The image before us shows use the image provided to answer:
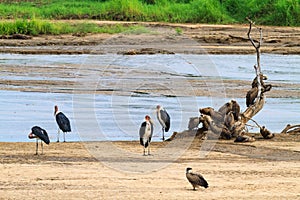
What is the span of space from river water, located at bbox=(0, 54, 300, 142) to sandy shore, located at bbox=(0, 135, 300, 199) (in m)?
2.01

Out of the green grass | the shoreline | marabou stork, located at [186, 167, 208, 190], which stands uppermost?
the green grass

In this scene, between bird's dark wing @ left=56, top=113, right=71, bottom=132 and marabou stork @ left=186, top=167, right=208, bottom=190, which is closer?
marabou stork @ left=186, top=167, right=208, bottom=190

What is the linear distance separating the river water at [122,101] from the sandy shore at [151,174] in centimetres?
201

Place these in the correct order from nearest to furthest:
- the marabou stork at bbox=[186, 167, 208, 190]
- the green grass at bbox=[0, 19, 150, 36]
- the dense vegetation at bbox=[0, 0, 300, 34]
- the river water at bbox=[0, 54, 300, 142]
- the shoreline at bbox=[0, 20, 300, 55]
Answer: the marabou stork at bbox=[186, 167, 208, 190]
the river water at bbox=[0, 54, 300, 142]
the shoreline at bbox=[0, 20, 300, 55]
the green grass at bbox=[0, 19, 150, 36]
the dense vegetation at bbox=[0, 0, 300, 34]

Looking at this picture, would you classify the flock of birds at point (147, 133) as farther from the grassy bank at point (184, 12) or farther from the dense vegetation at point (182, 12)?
the grassy bank at point (184, 12)

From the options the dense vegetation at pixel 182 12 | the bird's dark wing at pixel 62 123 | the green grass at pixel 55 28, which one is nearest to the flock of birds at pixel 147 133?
the bird's dark wing at pixel 62 123

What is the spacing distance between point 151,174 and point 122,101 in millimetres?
9535

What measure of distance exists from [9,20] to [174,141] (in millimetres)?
30233

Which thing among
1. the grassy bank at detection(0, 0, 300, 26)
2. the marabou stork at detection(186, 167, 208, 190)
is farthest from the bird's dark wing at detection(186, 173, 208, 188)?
the grassy bank at detection(0, 0, 300, 26)

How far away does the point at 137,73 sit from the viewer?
94.1ft

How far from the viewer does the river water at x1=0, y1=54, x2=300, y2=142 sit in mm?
17188

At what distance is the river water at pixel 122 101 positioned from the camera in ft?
56.4

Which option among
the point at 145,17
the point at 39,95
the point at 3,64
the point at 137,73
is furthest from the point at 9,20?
the point at 39,95

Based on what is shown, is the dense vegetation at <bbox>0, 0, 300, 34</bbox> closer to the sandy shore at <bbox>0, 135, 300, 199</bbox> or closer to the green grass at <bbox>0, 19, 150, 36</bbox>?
the green grass at <bbox>0, 19, 150, 36</bbox>
